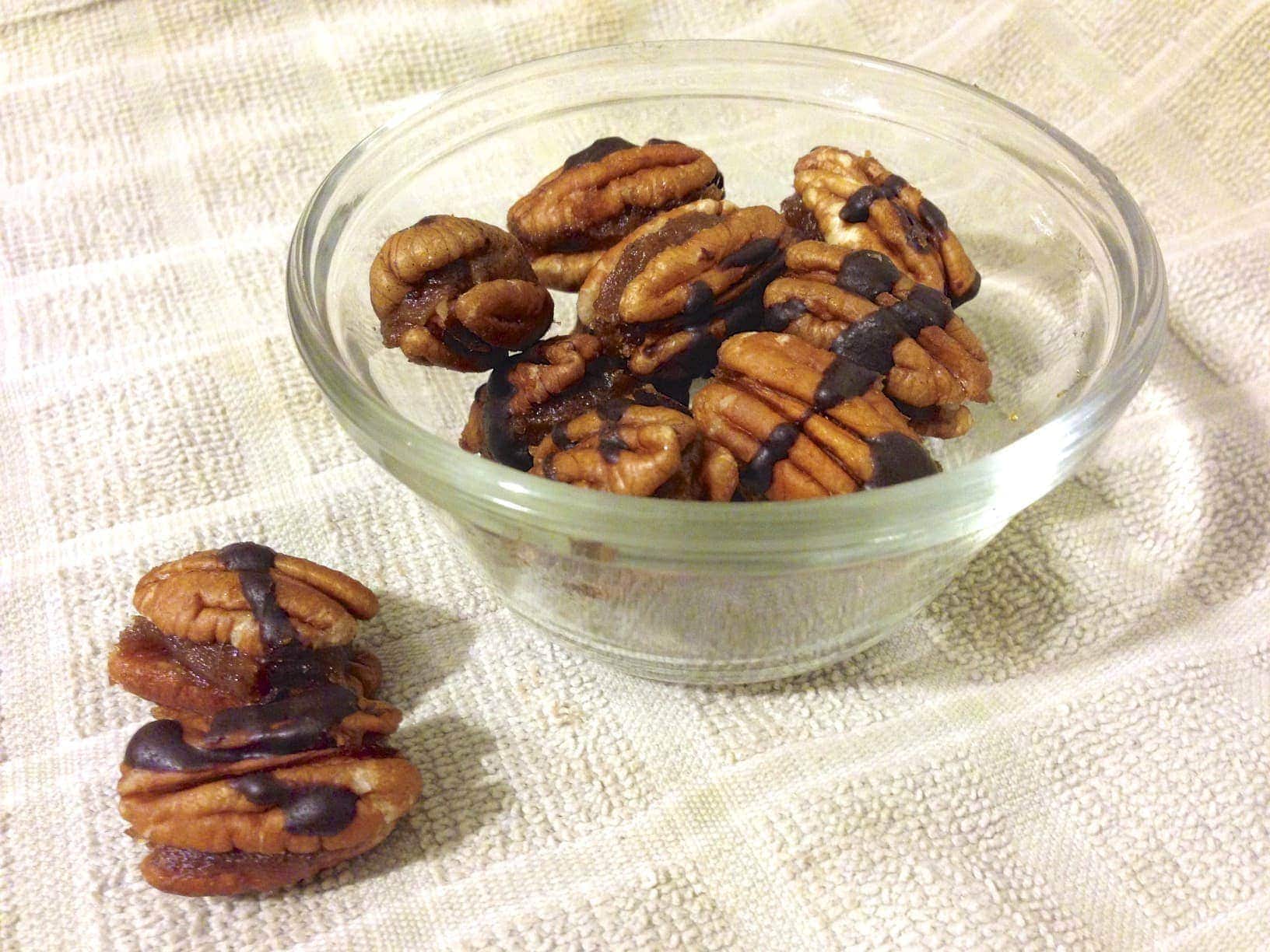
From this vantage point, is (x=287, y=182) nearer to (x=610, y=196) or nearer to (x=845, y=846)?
(x=610, y=196)

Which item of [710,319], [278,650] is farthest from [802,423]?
[278,650]

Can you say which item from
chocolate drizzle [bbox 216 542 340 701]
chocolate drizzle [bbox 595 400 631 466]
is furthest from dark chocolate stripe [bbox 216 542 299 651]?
chocolate drizzle [bbox 595 400 631 466]

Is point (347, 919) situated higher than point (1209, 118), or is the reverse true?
point (1209, 118)

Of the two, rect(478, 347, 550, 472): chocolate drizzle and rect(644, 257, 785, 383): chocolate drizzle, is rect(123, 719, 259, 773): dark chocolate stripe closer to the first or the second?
rect(478, 347, 550, 472): chocolate drizzle

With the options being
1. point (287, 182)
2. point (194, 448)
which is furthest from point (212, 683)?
point (287, 182)

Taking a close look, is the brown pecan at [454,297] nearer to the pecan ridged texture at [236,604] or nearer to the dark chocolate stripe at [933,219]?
the pecan ridged texture at [236,604]

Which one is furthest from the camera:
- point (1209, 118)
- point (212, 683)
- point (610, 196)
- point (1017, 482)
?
point (1209, 118)
